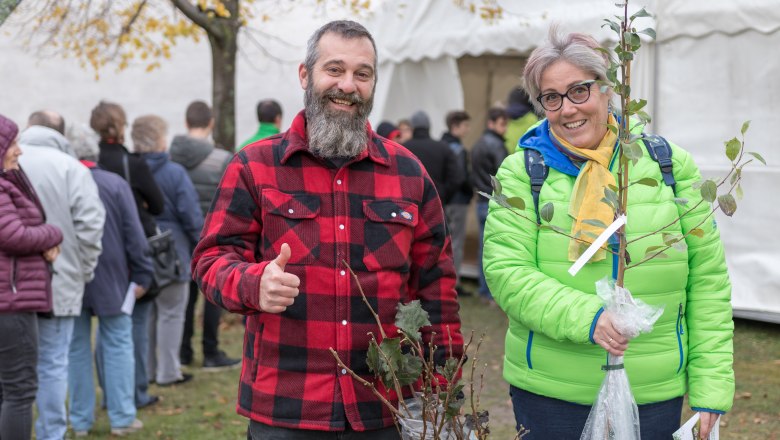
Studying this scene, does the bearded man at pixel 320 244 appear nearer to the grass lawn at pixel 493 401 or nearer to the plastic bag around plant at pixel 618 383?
the plastic bag around plant at pixel 618 383

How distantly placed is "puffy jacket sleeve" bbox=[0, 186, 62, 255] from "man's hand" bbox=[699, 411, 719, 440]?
307 centimetres

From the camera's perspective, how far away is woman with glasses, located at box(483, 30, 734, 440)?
9.14 feet

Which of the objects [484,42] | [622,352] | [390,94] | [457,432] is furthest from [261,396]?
[390,94]

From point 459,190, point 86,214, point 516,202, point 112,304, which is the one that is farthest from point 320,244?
point 459,190

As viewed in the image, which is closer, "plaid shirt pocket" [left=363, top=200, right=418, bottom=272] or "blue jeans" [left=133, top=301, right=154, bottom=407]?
"plaid shirt pocket" [left=363, top=200, right=418, bottom=272]

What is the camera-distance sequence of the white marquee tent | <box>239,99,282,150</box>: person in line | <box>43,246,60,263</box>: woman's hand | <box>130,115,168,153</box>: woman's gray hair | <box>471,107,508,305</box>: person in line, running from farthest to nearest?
<box>471,107,508,305</box>: person in line < <box>239,99,282,150</box>: person in line < the white marquee tent < <box>130,115,168,153</box>: woman's gray hair < <box>43,246,60,263</box>: woman's hand

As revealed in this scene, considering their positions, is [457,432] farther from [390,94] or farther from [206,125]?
[390,94]

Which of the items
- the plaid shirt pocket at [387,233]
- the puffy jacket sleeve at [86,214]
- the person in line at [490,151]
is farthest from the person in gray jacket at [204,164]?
the plaid shirt pocket at [387,233]

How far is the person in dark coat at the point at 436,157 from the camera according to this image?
31.9ft

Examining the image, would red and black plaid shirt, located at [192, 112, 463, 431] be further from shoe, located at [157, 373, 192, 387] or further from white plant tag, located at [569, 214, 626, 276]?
shoe, located at [157, 373, 192, 387]

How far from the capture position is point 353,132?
286 centimetres

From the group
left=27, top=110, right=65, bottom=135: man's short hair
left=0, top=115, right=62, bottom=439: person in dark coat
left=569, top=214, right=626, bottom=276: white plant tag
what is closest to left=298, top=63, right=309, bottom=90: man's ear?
left=569, top=214, right=626, bottom=276: white plant tag

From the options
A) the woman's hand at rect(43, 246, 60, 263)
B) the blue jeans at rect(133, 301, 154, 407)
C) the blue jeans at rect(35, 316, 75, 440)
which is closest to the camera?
the woman's hand at rect(43, 246, 60, 263)

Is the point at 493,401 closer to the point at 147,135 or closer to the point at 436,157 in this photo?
the point at 147,135
